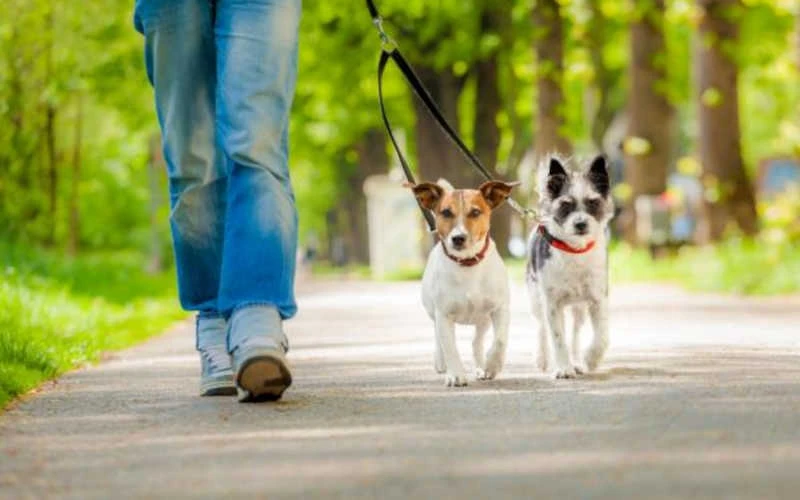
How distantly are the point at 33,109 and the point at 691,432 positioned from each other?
53.2 feet

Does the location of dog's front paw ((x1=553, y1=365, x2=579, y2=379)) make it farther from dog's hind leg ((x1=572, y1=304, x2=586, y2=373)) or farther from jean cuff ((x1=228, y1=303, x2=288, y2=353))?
jean cuff ((x1=228, y1=303, x2=288, y2=353))

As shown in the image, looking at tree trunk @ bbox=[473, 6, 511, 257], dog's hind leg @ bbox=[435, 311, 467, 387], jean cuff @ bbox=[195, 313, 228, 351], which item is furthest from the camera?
tree trunk @ bbox=[473, 6, 511, 257]

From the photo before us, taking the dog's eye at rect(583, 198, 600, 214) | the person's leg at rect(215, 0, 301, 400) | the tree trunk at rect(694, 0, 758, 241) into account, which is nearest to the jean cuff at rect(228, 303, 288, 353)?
the person's leg at rect(215, 0, 301, 400)

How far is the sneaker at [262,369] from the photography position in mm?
6766

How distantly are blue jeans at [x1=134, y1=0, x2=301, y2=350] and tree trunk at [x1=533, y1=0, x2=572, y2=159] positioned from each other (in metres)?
Result: 22.0

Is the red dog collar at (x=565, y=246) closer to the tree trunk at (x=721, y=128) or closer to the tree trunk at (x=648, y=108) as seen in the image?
the tree trunk at (x=721, y=128)

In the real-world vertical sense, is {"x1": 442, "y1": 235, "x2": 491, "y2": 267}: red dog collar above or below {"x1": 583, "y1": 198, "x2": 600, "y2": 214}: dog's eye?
below

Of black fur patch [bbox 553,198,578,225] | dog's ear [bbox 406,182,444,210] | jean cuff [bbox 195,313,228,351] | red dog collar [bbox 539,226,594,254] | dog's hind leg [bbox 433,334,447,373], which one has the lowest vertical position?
dog's hind leg [bbox 433,334,447,373]

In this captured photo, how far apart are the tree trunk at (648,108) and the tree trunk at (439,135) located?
3.58m

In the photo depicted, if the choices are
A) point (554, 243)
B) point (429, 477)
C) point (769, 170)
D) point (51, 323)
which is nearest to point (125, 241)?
point (769, 170)

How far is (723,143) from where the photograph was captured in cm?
2438

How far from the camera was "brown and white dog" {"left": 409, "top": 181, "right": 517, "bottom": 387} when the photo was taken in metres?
7.98

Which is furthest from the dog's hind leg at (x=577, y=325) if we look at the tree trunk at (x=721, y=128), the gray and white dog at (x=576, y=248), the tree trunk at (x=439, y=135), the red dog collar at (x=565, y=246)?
the tree trunk at (x=439, y=135)

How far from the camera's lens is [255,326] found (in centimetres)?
694
